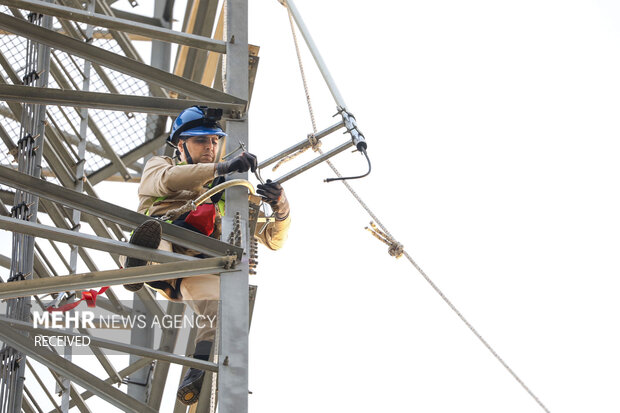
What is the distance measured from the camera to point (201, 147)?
23.5 ft

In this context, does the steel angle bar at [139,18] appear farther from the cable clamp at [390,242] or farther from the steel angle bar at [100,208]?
the steel angle bar at [100,208]

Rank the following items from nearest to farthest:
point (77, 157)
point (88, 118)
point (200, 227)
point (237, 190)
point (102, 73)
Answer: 1. point (237, 190)
2. point (200, 227)
3. point (77, 157)
4. point (88, 118)
5. point (102, 73)

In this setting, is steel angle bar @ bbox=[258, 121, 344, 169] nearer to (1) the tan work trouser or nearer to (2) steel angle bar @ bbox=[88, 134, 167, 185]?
(1) the tan work trouser

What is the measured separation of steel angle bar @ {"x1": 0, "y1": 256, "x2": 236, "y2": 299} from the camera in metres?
5.53

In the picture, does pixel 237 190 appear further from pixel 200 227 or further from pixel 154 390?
pixel 154 390

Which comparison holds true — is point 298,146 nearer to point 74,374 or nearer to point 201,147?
point 201,147

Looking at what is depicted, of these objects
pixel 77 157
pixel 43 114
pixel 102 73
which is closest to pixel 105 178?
pixel 102 73

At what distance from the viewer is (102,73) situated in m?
11.4

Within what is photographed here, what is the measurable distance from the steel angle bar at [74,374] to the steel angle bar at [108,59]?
1844mm

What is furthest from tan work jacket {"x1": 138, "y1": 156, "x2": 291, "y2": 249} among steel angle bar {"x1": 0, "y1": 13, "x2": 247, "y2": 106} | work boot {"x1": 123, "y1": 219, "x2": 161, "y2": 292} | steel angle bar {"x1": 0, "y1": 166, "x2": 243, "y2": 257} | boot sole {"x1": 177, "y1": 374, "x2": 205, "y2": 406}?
boot sole {"x1": 177, "y1": 374, "x2": 205, "y2": 406}

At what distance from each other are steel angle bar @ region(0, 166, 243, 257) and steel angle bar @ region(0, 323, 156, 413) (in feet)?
2.67

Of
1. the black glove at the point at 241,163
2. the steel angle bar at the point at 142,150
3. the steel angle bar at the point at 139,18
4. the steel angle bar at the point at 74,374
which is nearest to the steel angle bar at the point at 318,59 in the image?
the black glove at the point at 241,163

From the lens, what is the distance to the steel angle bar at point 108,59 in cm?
641

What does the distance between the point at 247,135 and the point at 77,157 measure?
11.2 ft
